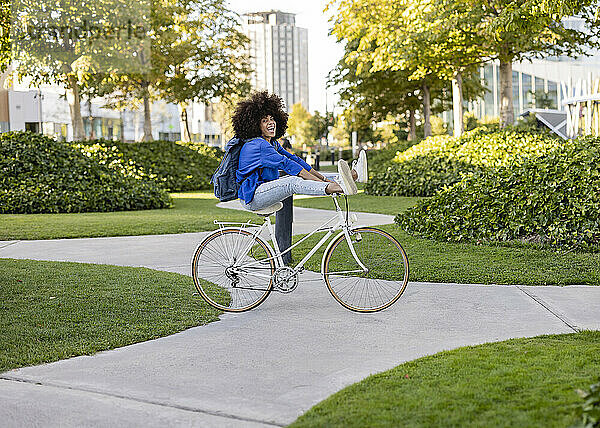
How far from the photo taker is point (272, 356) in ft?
16.9

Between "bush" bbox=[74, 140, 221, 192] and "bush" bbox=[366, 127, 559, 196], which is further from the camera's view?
"bush" bbox=[74, 140, 221, 192]

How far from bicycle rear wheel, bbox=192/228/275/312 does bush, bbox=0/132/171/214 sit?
449 inches

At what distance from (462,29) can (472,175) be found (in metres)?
9.73

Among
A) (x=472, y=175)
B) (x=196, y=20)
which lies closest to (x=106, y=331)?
(x=472, y=175)

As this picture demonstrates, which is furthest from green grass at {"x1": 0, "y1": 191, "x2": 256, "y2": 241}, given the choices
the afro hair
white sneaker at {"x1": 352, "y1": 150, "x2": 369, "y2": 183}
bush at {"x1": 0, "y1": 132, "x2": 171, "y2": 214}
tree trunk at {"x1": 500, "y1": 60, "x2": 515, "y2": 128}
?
tree trunk at {"x1": 500, "y1": 60, "x2": 515, "y2": 128}

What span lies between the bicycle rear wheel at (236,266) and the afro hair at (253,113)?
0.86m

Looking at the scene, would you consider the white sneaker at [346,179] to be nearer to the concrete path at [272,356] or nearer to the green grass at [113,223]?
the concrete path at [272,356]

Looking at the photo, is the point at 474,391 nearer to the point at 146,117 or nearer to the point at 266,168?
the point at 266,168

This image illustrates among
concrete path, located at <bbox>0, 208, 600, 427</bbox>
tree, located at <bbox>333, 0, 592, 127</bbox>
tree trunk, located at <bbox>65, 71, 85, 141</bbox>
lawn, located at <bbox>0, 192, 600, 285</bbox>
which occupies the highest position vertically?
tree, located at <bbox>333, 0, 592, 127</bbox>

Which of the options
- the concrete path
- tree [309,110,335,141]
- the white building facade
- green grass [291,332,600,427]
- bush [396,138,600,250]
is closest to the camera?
green grass [291,332,600,427]

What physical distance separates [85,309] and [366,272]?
7.88ft

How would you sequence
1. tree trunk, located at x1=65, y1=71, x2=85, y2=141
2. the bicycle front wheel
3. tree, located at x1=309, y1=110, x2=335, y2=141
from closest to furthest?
the bicycle front wheel < tree trunk, located at x1=65, y1=71, x2=85, y2=141 < tree, located at x1=309, y1=110, x2=335, y2=141

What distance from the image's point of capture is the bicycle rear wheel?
264 inches

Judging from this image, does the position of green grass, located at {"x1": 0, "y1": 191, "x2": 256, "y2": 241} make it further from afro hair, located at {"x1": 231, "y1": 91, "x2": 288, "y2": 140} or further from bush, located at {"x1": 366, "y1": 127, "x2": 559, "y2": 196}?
afro hair, located at {"x1": 231, "y1": 91, "x2": 288, "y2": 140}
